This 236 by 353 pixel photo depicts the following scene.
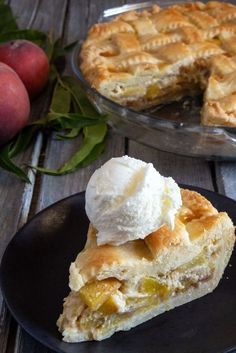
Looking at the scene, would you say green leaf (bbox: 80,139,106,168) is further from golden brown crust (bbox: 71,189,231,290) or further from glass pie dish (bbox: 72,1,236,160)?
golden brown crust (bbox: 71,189,231,290)

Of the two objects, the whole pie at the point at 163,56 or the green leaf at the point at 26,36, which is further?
the green leaf at the point at 26,36

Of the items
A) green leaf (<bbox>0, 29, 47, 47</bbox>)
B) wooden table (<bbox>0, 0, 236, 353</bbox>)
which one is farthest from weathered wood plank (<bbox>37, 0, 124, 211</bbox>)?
green leaf (<bbox>0, 29, 47, 47</bbox>)

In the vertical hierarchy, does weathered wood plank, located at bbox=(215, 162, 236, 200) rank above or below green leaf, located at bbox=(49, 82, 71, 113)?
above

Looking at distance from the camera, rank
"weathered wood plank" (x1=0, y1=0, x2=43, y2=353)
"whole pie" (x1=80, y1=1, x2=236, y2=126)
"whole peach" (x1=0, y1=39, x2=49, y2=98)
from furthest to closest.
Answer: "whole peach" (x1=0, y1=39, x2=49, y2=98)
"whole pie" (x1=80, y1=1, x2=236, y2=126)
"weathered wood plank" (x1=0, y1=0, x2=43, y2=353)

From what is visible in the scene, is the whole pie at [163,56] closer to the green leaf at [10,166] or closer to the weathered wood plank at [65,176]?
the weathered wood plank at [65,176]

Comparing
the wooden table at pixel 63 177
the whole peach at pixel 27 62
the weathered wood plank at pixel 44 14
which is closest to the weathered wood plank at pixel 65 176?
the wooden table at pixel 63 177

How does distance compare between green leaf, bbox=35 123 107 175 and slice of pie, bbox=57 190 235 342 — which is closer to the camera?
slice of pie, bbox=57 190 235 342
